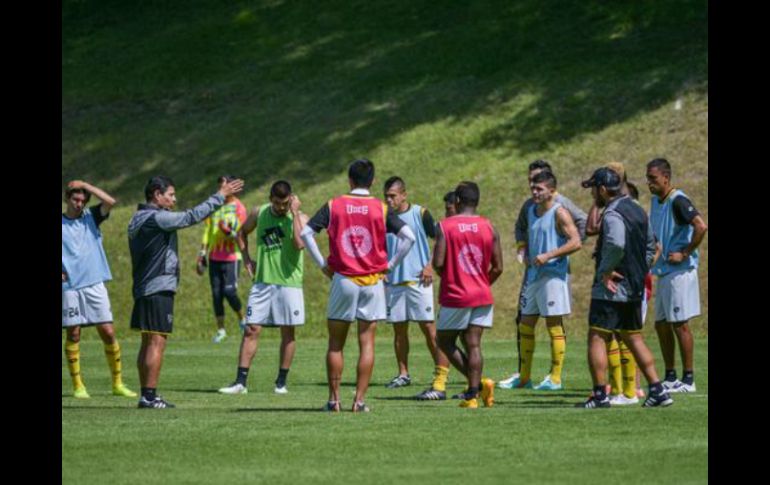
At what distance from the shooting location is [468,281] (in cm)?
1496

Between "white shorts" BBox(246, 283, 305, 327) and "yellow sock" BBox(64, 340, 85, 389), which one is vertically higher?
"white shorts" BBox(246, 283, 305, 327)

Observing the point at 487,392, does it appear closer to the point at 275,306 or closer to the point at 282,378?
the point at 282,378

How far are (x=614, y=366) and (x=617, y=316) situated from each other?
51.5 inches

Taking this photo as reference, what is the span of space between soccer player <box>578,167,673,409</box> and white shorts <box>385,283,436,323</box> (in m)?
4.34

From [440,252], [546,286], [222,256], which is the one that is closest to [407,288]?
[546,286]

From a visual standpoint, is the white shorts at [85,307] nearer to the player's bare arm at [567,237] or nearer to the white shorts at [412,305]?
the white shorts at [412,305]

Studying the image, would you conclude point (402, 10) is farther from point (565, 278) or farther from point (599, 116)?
point (565, 278)

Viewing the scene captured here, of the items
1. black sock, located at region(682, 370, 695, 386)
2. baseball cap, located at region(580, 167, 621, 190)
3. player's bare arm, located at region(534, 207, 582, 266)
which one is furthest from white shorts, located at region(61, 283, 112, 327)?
black sock, located at region(682, 370, 695, 386)

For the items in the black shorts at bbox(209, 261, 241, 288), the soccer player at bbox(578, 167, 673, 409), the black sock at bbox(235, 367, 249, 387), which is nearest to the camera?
the soccer player at bbox(578, 167, 673, 409)

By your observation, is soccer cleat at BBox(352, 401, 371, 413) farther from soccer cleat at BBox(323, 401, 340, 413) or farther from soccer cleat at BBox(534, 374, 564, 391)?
soccer cleat at BBox(534, 374, 564, 391)

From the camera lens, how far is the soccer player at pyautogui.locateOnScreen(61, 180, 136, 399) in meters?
17.2

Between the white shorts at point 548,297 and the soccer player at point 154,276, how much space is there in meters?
4.10

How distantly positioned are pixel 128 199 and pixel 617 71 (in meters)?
13.1

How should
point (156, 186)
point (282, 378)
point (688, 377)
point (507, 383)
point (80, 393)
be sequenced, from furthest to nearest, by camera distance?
point (507, 383) → point (282, 378) → point (80, 393) → point (688, 377) → point (156, 186)
